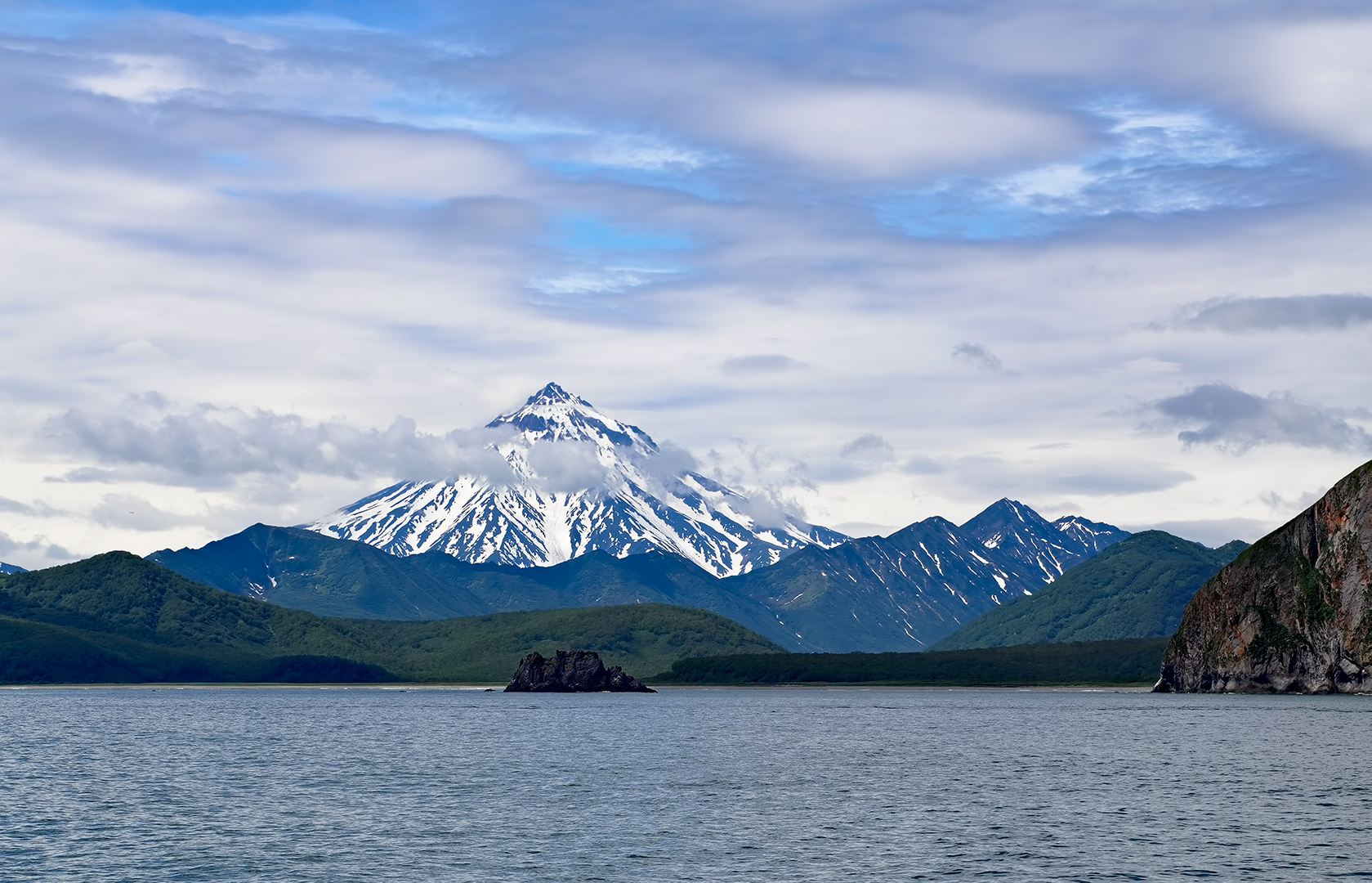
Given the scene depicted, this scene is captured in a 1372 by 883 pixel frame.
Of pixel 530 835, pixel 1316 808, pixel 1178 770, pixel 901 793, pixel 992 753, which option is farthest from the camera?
pixel 992 753

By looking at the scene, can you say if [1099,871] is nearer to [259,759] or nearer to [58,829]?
[58,829]

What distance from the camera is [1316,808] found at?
387 feet

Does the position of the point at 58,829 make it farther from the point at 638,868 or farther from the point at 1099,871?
the point at 1099,871

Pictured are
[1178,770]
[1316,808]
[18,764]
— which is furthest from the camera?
[18,764]

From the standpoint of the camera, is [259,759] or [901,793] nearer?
[901,793]

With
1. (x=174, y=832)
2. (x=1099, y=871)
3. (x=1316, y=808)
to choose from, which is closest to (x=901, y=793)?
(x=1316, y=808)

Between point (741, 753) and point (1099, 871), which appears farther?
point (741, 753)

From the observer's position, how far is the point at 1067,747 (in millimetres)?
195000

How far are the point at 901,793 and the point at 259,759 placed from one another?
8367 cm

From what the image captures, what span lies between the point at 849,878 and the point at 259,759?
110 meters

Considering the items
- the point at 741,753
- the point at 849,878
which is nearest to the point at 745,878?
the point at 849,878

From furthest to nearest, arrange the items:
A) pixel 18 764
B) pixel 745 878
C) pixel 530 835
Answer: pixel 18 764
pixel 530 835
pixel 745 878

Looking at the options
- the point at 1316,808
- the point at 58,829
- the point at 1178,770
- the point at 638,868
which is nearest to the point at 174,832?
the point at 58,829

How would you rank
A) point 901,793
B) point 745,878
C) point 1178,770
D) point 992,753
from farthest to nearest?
1. point 992,753
2. point 1178,770
3. point 901,793
4. point 745,878
